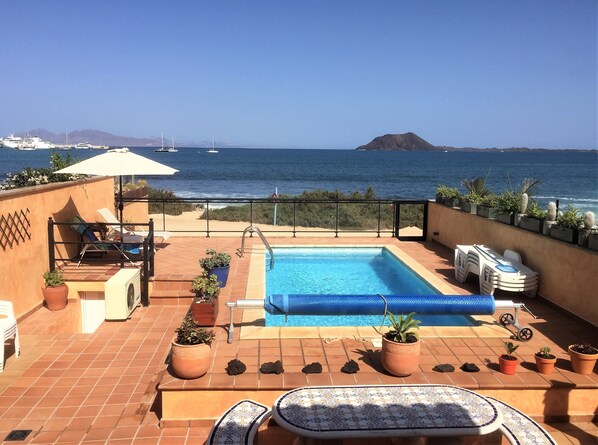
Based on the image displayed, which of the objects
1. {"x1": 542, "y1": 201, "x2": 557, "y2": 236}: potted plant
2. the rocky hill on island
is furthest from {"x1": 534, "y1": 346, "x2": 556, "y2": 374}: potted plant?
the rocky hill on island

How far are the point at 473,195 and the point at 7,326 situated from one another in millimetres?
7772

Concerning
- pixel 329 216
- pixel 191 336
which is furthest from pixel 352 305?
pixel 329 216

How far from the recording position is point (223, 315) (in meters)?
5.77

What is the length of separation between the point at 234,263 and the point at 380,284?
252cm

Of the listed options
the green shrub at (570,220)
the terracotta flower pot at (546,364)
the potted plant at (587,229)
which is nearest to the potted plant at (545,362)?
the terracotta flower pot at (546,364)

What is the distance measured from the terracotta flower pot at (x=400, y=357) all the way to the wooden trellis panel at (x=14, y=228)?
4.39 metres

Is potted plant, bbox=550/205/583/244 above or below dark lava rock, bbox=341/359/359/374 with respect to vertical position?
above

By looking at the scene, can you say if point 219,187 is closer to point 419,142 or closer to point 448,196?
point 448,196

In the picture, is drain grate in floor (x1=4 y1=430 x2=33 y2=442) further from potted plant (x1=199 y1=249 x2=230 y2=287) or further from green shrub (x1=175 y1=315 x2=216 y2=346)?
potted plant (x1=199 y1=249 x2=230 y2=287)

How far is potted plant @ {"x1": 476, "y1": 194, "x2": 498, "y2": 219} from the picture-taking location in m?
8.13

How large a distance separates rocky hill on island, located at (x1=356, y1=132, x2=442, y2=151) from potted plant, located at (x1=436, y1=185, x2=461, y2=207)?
11633cm

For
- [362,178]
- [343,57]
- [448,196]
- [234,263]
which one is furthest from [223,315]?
[362,178]

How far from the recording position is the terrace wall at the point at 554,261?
5457 millimetres

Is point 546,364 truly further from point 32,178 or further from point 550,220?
point 32,178
